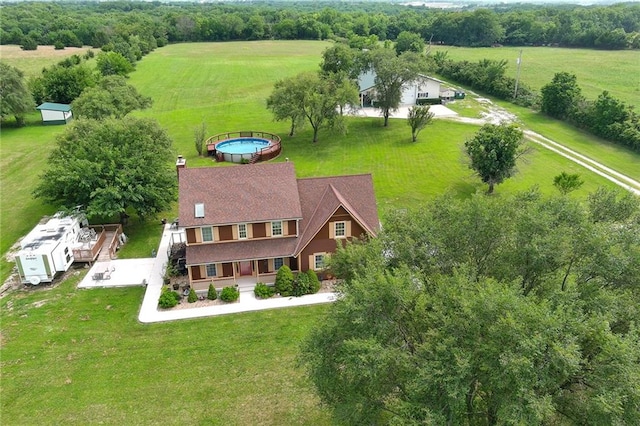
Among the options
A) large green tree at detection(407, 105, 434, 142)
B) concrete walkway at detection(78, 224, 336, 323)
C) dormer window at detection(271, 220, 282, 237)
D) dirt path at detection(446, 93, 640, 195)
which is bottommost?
concrete walkway at detection(78, 224, 336, 323)

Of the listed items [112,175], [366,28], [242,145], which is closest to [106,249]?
[112,175]

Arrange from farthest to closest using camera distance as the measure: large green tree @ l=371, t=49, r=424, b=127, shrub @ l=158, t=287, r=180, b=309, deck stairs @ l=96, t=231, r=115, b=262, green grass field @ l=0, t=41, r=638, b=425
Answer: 1. large green tree @ l=371, t=49, r=424, b=127
2. deck stairs @ l=96, t=231, r=115, b=262
3. shrub @ l=158, t=287, r=180, b=309
4. green grass field @ l=0, t=41, r=638, b=425

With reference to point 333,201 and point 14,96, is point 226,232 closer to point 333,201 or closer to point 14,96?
point 333,201

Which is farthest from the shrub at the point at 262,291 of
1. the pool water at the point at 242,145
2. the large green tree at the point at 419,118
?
the large green tree at the point at 419,118

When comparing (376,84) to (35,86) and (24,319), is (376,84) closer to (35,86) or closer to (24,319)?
(24,319)

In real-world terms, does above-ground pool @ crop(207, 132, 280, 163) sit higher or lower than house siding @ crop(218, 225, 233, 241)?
lower

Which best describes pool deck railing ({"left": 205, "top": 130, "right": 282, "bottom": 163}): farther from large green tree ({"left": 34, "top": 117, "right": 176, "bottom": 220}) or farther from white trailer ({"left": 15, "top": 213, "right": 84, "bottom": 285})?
white trailer ({"left": 15, "top": 213, "right": 84, "bottom": 285})

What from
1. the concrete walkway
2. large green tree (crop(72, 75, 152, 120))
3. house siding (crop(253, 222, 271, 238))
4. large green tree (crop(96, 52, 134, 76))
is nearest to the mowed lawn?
the concrete walkway

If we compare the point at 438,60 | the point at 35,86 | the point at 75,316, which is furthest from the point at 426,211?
the point at 438,60
